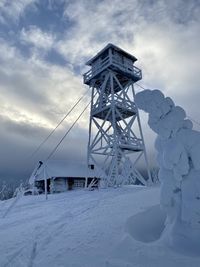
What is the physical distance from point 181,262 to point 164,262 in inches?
10.7

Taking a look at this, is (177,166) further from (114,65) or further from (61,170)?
(61,170)

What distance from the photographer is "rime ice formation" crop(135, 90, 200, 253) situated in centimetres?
474

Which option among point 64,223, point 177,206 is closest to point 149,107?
point 177,206

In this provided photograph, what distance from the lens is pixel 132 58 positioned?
84.5 feet

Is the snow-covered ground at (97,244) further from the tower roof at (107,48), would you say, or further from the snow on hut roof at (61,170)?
the snow on hut roof at (61,170)

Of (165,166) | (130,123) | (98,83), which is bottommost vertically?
(165,166)

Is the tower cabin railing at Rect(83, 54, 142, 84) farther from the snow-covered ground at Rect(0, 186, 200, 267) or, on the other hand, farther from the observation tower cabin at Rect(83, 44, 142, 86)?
the snow-covered ground at Rect(0, 186, 200, 267)

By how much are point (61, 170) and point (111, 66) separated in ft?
58.7

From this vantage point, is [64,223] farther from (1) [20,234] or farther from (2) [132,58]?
(2) [132,58]

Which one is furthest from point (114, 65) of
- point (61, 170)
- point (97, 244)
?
point (97, 244)

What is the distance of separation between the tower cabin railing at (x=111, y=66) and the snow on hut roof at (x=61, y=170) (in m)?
14.3

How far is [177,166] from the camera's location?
193 inches

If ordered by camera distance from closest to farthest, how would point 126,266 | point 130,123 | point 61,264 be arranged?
point 126,266, point 61,264, point 130,123

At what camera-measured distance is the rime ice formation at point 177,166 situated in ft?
15.6
